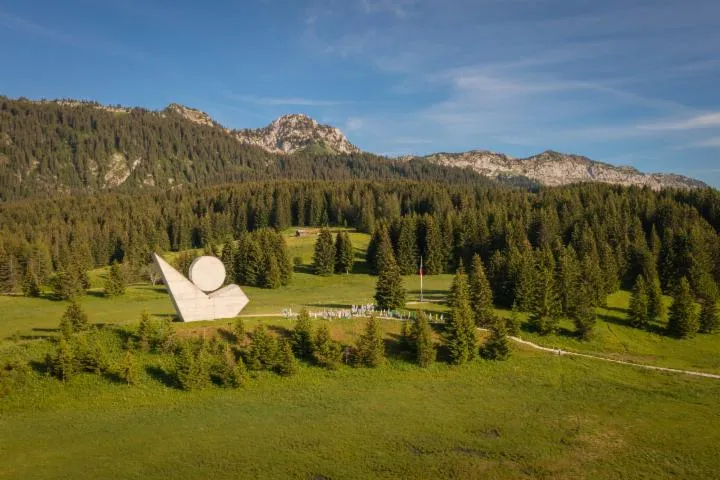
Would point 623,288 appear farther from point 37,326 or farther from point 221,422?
point 37,326

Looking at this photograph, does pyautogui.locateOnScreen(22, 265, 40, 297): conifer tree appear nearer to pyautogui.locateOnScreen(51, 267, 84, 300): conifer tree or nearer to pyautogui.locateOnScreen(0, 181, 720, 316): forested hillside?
pyautogui.locateOnScreen(0, 181, 720, 316): forested hillside

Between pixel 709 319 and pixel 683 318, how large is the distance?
4434 mm

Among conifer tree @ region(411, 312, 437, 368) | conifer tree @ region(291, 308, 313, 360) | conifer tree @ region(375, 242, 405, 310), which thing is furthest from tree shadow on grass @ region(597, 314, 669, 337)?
conifer tree @ region(291, 308, 313, 360)

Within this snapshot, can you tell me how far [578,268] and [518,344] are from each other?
2614cm

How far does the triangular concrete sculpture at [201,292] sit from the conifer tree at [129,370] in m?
8.79

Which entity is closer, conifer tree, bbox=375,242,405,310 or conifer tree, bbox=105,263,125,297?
conifer tree, bbox=375,242,405,310

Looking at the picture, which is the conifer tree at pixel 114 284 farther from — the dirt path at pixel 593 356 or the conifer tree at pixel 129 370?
the conifer tree at pixel 129 370

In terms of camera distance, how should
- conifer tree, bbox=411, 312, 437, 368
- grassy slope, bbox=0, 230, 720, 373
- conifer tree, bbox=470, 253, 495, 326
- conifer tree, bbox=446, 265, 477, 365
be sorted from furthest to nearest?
conifer tree, bbox=470, 253, 495, 326
grassy slope, bbox=0, 230, 720, 373
conifer tree, bbox=446, 265, 477, 365
conifer tree, bbox=411, 312, 437, 368

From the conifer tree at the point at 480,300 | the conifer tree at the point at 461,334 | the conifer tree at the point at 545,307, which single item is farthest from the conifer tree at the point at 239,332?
the conifer tree at the point at 545,307

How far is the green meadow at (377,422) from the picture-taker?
1100 inches

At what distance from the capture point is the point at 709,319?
60.5 metres

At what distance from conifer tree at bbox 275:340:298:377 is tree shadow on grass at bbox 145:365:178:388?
28.4 feet

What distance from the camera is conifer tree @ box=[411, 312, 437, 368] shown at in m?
44.9

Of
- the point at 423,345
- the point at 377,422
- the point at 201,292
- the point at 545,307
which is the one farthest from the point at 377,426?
the point at 545,307
